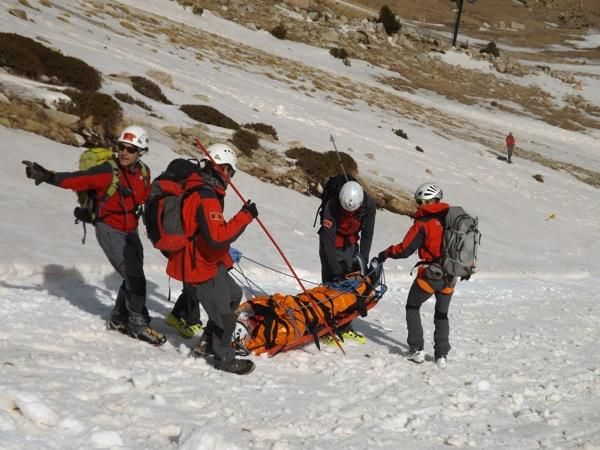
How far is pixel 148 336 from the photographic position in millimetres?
5930

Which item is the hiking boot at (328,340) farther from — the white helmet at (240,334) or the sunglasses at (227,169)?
the sunglasses at (227,169)

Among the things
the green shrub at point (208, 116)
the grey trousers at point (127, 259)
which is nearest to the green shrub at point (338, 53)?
the green shrub at point (208, 116)

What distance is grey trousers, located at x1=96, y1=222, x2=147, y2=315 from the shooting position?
19.1ft

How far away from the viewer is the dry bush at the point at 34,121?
12031 mm

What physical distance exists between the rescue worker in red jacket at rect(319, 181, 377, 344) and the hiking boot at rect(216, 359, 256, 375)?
6.12 feet

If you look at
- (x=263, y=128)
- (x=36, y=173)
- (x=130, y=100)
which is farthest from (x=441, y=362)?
(x=263, y=128)

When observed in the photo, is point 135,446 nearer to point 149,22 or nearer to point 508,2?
point 149,22

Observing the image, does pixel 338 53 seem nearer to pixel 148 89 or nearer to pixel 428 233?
pixel 148 89

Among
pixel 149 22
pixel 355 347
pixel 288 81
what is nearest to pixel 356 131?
pixel 288 81

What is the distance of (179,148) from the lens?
14.6m

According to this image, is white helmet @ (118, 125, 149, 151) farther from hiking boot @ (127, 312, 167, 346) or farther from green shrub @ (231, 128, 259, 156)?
green shrub @ (231, 128, 259, 156)

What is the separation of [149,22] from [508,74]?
3262 cm

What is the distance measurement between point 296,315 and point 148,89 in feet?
43.8

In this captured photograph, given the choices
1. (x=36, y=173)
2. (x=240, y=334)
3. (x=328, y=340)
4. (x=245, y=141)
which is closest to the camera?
(x=36, y=173)
